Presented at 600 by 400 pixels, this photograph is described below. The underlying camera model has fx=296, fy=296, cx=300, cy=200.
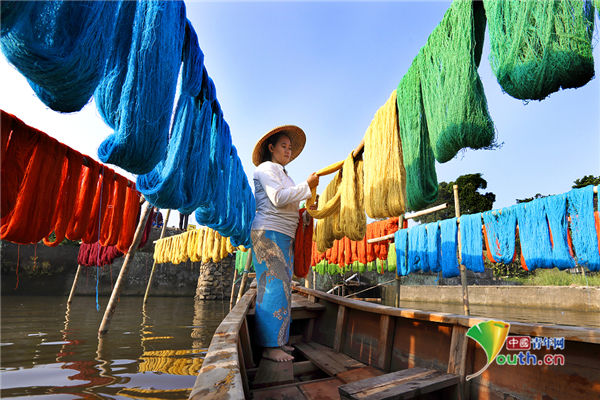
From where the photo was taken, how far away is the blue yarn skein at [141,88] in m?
1.42

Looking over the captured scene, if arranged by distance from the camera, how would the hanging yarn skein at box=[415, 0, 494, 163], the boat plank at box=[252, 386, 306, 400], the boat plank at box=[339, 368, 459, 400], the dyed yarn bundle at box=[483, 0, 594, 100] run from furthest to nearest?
the boat plank at box=[252, 386, 306, 400], the hanging yarn skein at box=[415, 0, 494, 163], the boat plank at box=[339, 368, 459, 400], the dyed yarn bundle at box=[483, 0, 594, 100]

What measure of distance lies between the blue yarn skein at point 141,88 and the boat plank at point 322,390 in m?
1.82

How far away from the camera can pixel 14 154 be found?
8.19 ft

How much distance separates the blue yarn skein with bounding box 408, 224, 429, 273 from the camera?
20.5 feet

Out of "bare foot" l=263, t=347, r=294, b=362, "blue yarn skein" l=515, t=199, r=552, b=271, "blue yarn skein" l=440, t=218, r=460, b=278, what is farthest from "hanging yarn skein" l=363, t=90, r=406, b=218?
"blue yarn skein" l=440, t=218, r=460, b=278

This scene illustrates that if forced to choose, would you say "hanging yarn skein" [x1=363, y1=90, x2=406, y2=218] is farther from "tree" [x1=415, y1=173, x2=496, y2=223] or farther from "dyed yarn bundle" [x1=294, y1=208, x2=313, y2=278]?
"tree" [x1=415, y1=173, x2=496, y2=223]

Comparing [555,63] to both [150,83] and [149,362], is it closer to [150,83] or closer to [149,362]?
[150,83]

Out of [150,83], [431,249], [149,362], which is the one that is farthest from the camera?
[431,249]

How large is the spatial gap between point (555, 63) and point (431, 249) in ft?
16.9

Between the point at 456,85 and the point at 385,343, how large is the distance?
2.16m

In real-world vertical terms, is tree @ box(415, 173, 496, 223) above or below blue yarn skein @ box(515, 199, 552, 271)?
above

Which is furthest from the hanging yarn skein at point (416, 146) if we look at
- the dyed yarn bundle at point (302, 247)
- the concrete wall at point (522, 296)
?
the concrete wall at point (522, 296)

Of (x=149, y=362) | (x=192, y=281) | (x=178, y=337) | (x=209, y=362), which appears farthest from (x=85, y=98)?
(x=192, y=281)

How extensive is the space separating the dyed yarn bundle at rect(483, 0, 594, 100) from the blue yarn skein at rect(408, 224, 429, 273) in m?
5.16
